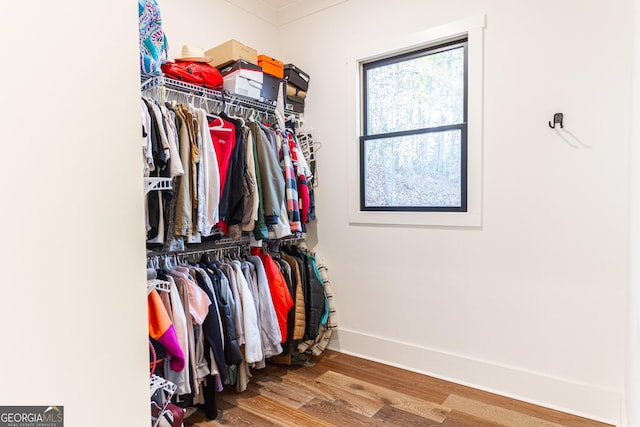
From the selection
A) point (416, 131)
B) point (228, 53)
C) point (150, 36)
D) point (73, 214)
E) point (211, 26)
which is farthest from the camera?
point (211, 26)

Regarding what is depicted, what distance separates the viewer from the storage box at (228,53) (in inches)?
97.7

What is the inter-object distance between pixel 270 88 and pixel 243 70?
31 cm

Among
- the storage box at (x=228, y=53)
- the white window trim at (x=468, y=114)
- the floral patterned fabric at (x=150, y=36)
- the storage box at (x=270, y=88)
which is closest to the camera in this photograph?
the floral patterned fabric at (x=150, y=36)

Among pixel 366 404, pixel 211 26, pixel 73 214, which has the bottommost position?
pixel 366 404

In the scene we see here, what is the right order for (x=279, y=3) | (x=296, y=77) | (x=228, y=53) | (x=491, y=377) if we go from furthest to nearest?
(x=279, y=3) < (x=296, y=77) < (x=228, y=53) < (x=491, y=377)

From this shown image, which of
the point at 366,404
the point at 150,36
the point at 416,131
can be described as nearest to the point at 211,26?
the point at 150,36

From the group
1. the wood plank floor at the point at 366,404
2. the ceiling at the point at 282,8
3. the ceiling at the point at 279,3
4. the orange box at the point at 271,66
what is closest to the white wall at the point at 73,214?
the wood plank floor at the point at 366,404

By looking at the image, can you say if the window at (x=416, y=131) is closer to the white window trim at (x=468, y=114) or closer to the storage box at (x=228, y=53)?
the white window trim at (x=468, y=114)

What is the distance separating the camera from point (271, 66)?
9.11ft

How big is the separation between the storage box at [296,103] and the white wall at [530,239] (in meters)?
0.62

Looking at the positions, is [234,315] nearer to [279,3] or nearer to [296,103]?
[296,103]

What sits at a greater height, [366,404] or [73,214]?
[73,214]

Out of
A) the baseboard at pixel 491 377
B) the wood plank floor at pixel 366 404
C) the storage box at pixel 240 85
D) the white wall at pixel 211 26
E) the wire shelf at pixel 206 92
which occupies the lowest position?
the wood plank floor at pixel 366 404

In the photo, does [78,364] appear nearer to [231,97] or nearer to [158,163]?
[158,163]
